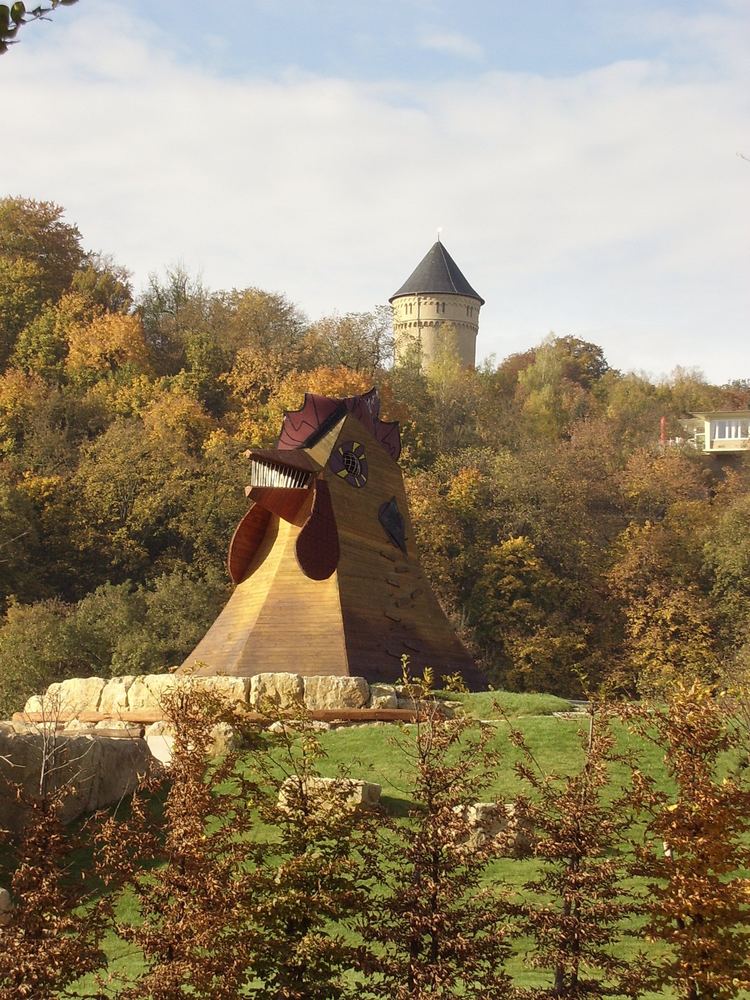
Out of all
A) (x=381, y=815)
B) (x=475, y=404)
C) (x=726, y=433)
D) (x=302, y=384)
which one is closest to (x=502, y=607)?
(x=302, y=384)

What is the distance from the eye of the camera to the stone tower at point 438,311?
63062mm

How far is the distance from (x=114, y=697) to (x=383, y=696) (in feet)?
15.0

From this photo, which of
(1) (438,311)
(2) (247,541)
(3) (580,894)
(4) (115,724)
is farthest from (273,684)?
(1) (438,311)

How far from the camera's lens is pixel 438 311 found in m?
63.4

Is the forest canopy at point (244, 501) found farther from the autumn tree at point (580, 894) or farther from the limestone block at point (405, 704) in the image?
the autumn tree at point (580, 894)

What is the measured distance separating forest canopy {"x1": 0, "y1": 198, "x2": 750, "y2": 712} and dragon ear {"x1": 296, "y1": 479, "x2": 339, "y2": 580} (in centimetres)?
878

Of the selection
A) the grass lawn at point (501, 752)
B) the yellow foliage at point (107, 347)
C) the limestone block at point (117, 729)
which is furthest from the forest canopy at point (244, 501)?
the grass lawn at point (501, 752)

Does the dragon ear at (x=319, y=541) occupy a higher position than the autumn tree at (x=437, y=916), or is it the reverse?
the dragon ear at (x=319, y=541)

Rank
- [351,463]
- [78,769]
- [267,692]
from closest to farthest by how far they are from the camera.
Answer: [78,769] < [267,692] < [351,463]

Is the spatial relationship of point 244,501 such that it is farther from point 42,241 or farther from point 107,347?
point 42,241

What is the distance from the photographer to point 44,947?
7.60 metres

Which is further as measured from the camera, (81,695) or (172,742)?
(81,695)

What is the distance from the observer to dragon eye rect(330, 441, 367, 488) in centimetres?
2188

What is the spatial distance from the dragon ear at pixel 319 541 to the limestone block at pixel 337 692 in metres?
2.32
